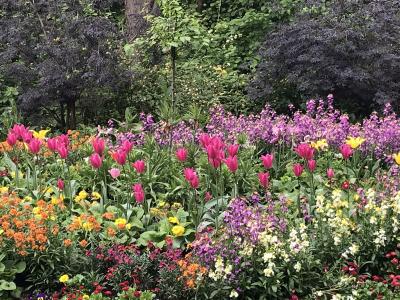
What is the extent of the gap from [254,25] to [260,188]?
21.8 ft

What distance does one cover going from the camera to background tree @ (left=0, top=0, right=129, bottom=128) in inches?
288

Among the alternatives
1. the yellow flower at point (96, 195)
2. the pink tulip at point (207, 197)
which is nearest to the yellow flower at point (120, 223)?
the yellow flower at point (96, 195)

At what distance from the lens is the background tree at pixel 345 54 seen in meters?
7.61

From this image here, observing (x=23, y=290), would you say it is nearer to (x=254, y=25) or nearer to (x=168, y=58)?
(x=168, y=58)

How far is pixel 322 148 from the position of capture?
5062mm

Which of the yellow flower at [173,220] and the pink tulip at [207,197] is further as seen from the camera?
the pink tulip at [207,197]

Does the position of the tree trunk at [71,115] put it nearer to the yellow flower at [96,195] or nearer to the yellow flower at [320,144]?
the yellow flower at [96,195]

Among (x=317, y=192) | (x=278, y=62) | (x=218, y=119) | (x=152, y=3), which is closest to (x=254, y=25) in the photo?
(x=152, y=3)

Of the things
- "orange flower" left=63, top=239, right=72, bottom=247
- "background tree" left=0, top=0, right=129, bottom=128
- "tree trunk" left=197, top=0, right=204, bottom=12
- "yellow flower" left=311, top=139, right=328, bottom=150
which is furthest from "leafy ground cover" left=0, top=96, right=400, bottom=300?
"tree trunk" left=197, top=0, right=204, bottom=12

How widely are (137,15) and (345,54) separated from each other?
322cm

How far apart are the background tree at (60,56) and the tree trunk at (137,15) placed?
2.57ft

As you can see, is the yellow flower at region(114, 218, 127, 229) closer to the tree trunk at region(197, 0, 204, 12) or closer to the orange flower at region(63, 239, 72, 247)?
the orange flower at region(63, 239, 72, 247)

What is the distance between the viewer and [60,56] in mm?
7340

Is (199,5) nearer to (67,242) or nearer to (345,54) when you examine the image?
(345,54)
